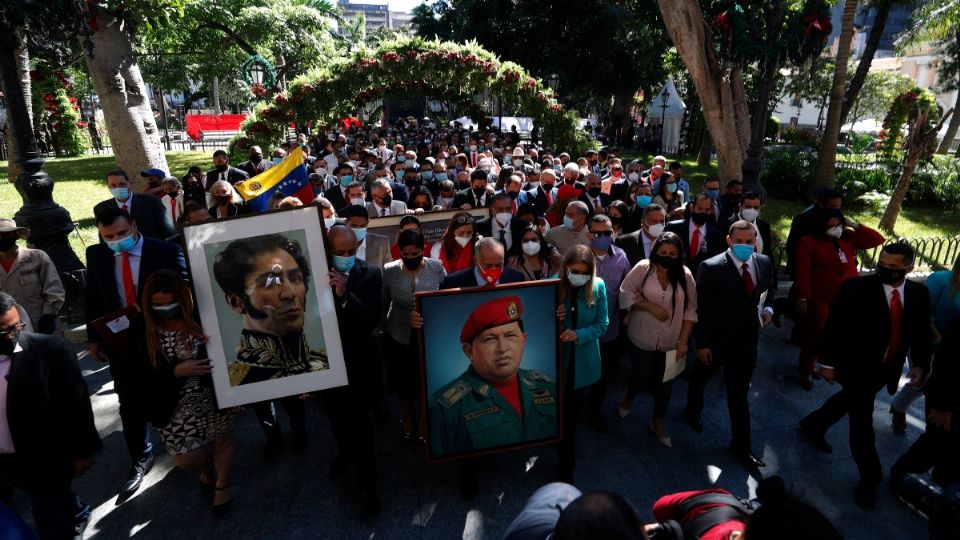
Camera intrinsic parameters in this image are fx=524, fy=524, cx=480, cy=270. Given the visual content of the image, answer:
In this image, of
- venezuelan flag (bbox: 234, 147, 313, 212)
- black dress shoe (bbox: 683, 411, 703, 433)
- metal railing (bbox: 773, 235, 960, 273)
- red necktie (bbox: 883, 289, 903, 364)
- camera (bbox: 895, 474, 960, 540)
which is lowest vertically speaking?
black dress shoe (bbox: 683, 411, 703, 433)

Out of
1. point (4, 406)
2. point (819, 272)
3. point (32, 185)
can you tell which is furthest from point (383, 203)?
point (819, 272)

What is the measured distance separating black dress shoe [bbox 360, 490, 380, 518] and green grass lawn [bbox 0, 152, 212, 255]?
8.27 meters

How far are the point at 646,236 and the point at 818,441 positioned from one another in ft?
8.00

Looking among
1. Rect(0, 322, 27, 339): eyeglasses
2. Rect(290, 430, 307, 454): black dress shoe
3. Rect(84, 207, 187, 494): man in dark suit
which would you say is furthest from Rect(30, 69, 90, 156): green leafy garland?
Rect(0, 322, 27, 339): eyeglasses

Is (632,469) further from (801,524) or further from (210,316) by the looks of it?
(210,316)

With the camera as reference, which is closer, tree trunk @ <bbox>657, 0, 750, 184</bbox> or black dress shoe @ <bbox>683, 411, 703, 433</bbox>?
black dress shoe @ <bbox>683, 411, 703, 433</bbox>

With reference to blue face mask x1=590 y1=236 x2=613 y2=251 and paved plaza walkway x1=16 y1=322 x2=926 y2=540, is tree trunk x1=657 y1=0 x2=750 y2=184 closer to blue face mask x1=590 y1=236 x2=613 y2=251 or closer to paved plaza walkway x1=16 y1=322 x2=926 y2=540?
blue face mask x1=590 y1=236 x2=613 y2=251

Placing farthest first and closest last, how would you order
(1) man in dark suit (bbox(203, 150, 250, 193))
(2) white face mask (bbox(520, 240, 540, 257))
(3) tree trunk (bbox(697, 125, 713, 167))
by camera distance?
(3) tree trunk (bbox(697, 125, 713, 167))
(1) man in dark suit (bbox(203, 150, 250, 193))
(2) white face mask (bbox(520, 240, 540, 257))

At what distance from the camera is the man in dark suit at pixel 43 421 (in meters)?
2.89

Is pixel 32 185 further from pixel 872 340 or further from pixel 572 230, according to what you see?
pixel 872 340

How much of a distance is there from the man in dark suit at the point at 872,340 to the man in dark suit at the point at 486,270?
2.53 metres

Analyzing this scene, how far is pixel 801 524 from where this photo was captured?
1.52 metres

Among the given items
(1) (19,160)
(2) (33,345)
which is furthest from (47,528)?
(1) (19,160)

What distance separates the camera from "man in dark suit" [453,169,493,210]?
8.05 meters
